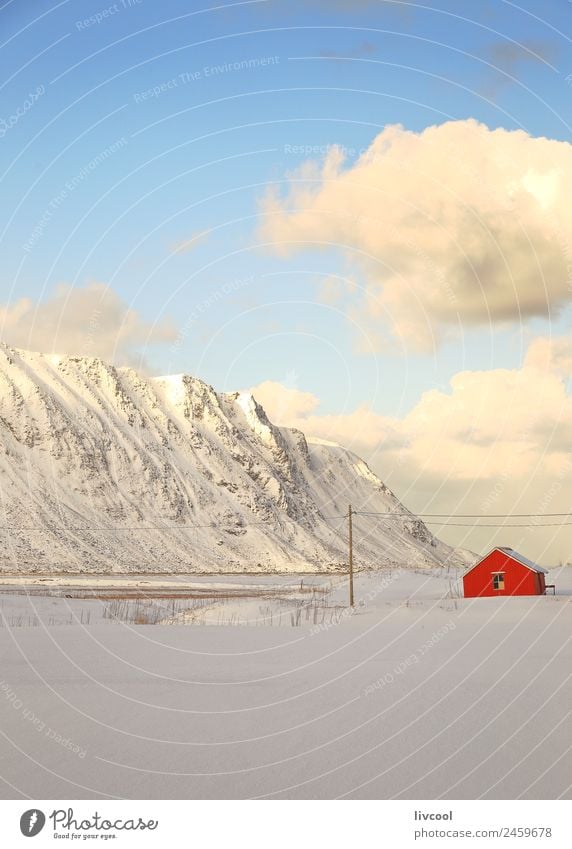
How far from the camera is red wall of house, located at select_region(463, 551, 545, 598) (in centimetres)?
4284

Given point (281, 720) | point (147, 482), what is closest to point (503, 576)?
point (281, 720)

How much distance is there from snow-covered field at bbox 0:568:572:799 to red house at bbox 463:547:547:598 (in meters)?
29.1

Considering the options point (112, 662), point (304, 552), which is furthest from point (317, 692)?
point (304, 552)

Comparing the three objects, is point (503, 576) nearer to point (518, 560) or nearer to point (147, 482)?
point (518, 560)

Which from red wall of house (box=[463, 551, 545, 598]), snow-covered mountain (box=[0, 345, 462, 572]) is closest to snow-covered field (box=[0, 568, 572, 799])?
red wall of house (box=[463, 551, 545, 598])

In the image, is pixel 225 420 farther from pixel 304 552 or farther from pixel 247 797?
pixel 247 797

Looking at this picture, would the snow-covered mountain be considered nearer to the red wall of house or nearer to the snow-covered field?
the red wall of house

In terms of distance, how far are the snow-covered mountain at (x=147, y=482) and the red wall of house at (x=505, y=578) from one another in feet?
169

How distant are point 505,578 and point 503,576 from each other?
0.15 meters

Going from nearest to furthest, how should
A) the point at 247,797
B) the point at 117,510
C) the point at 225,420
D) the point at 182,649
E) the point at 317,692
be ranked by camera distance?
1. the point at 247,797
2. the point at 317,692
3. the point at 182,649
4. the point at 117,510
5. the point at 225,420

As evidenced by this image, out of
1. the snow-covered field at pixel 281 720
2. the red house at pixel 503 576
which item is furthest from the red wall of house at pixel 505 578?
the snow-covered field at pixel 281 720

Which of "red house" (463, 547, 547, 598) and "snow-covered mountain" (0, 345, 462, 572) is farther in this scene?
"snow-covered mountain" (0, 345, 462, 572)

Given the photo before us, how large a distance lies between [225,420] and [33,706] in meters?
125

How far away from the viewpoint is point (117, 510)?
10369 centimetres
